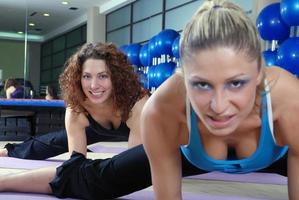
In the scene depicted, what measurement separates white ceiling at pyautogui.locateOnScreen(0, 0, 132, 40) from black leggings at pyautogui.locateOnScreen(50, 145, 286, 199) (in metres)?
6.80

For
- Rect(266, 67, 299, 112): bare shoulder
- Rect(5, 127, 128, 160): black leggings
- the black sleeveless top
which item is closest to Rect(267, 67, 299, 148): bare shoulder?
Rect(266, 67, 299, 112): bare shoulder

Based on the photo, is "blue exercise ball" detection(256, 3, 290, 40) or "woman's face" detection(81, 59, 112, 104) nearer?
"woman's face" detection(81, 59, 112, 104)

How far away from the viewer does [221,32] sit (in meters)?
0.90

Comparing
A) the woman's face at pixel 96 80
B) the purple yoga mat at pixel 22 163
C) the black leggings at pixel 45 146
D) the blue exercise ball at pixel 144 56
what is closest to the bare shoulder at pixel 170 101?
the woman's face at pixel 96 80

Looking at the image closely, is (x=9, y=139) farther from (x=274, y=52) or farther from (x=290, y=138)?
(x=290, y=138)

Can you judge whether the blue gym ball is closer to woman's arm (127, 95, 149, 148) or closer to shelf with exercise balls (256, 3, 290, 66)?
shelf with exercise balls (256, 3, 290, 66)

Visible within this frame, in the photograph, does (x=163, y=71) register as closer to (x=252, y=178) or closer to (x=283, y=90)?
(x=252, y=178)

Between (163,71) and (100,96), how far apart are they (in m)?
3.23

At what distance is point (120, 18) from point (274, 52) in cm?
546

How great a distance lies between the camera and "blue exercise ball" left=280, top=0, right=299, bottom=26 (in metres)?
3.34

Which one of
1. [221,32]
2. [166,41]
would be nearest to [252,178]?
[221,32]

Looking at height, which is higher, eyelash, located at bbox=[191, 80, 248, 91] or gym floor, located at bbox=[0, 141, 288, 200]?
eyelash, located at bbox=[191, 80, 248, 91]

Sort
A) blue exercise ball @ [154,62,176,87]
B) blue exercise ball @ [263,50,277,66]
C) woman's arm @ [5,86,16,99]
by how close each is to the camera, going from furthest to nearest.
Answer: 1. woman's arm @ [5,86,16,99]
2. blue exercise ball @ [154,62,176,87]
3. blue exercise ball @ [263,50,277,66]

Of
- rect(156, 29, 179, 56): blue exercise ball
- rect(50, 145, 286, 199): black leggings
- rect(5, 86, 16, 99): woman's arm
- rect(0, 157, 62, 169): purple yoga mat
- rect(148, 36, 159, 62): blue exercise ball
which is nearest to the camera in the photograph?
rect(50, 145, 286, 199): black leggings
